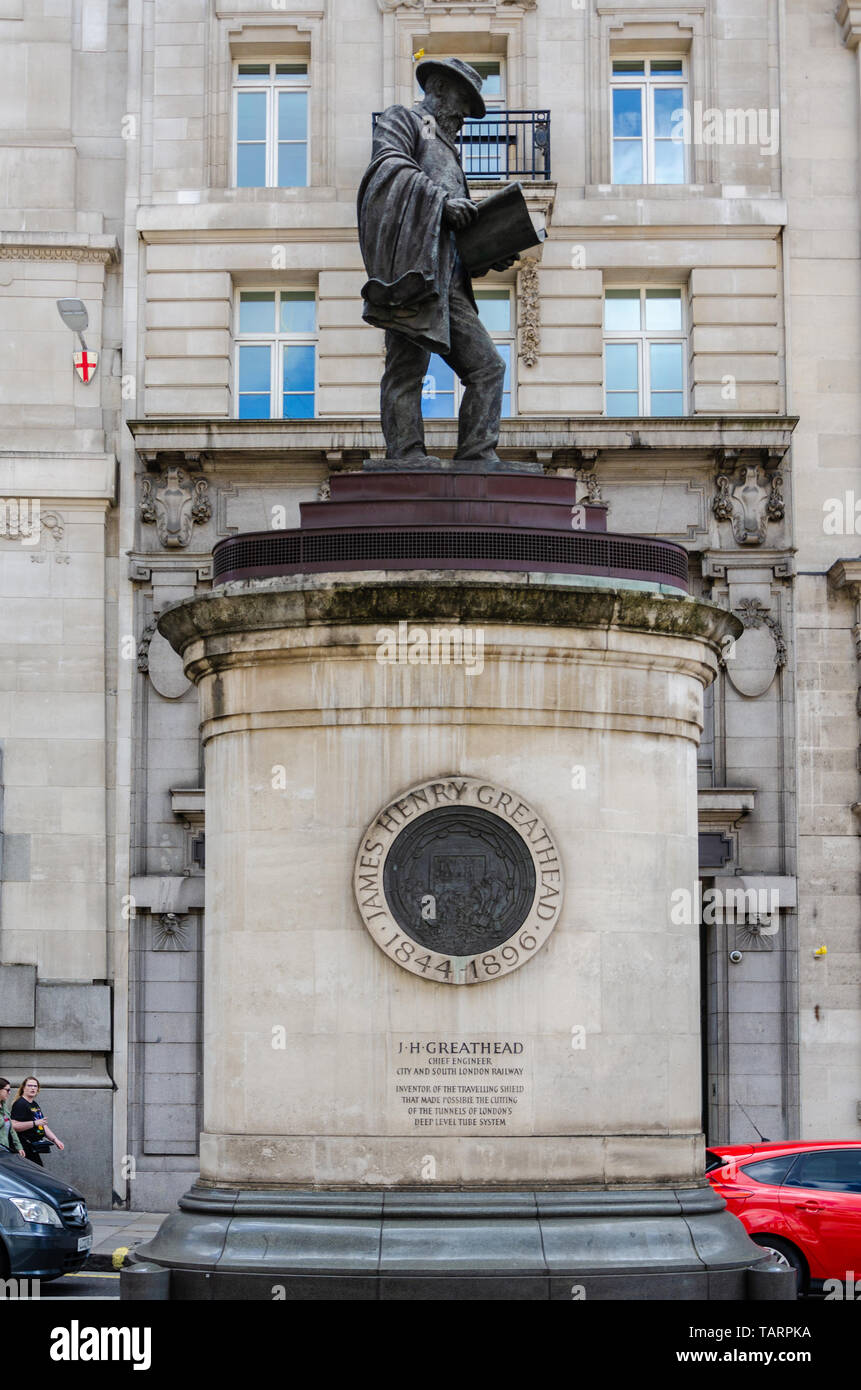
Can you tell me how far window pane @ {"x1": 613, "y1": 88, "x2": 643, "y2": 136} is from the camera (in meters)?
28.6

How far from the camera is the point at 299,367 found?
1109 inches

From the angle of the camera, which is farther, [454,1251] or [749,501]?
[749,501]

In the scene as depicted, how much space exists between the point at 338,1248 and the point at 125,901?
1604 cm

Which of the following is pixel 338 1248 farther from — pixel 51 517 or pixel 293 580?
pixel 51 517

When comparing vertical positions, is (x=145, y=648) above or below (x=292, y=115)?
below

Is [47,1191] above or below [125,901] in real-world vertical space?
below

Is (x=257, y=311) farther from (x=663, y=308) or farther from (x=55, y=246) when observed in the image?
(x=663, y=308)

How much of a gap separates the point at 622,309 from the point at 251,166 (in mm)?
5748

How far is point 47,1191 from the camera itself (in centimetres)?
1827

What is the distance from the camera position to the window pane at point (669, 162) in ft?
93.1

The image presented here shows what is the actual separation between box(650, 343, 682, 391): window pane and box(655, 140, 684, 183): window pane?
8.02 ft

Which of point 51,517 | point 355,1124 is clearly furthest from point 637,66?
point 355,1124

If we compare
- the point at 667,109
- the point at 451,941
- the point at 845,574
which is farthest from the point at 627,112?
the point at 451,941

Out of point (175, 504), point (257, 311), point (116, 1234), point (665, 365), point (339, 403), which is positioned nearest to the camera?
point (116, 1234)
